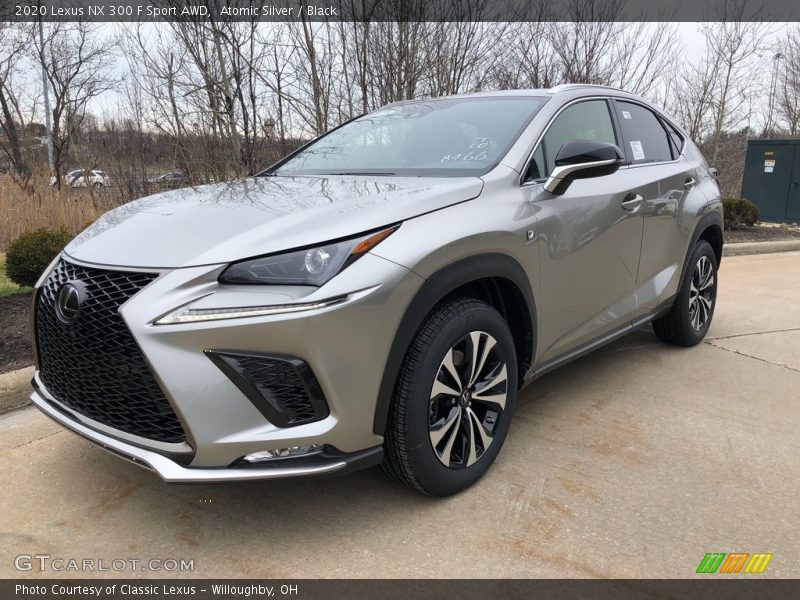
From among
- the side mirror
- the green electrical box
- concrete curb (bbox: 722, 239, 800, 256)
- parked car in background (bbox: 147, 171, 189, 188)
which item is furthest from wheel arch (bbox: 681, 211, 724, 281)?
the green electrical box

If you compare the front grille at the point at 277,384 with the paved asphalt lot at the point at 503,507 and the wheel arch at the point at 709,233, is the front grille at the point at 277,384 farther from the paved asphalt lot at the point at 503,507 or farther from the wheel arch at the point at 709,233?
the wheel arch at the point at 709,233

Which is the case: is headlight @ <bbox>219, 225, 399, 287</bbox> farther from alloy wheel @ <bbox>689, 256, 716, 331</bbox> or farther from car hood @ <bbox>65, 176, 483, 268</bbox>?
alloy wheel @ <bbox>689, 256, 716, 331</bbox>

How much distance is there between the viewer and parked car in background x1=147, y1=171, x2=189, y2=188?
28.9ft

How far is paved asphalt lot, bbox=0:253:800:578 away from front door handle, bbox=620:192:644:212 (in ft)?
3.59

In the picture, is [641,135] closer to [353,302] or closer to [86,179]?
[353,302]

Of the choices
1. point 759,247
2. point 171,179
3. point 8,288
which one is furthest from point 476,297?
point 759,247

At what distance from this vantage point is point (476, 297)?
2744 mm

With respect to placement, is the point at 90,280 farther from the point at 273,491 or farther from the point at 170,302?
the point at 273,491

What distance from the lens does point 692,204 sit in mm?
4121

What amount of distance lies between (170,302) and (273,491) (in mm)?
1059

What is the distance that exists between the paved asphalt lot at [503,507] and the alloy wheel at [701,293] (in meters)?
0.98

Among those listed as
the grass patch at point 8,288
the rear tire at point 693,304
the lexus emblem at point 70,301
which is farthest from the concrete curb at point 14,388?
the rear tire at point 693,304

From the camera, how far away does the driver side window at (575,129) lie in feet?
9.86

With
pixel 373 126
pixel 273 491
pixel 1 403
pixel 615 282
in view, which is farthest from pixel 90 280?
pixel 615 282
